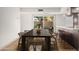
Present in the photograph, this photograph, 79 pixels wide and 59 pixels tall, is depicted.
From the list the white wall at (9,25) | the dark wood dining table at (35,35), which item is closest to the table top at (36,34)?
the dark wood dining table at (35,35)

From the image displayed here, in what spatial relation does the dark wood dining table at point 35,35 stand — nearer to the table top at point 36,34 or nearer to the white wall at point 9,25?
the table top at point 36,34

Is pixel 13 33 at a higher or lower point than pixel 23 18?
lower

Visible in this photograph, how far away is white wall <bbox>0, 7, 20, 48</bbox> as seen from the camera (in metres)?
1.90

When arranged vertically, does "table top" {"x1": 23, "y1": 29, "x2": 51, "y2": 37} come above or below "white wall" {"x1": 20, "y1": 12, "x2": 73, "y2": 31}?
below

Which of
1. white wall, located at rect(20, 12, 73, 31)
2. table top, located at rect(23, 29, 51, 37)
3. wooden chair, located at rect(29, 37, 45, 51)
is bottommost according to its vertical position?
wooden chair, located at rect(29, 37, 45, 51)

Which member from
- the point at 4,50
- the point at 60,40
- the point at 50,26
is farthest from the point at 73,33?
the point at 4,50

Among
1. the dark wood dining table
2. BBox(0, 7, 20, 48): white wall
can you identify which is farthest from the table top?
BBox(0, 7, 20, 48): white wall

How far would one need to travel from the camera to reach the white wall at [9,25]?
1.90 m

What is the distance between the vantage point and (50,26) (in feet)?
6.39

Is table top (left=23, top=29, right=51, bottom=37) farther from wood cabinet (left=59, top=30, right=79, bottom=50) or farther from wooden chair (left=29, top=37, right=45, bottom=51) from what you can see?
wood cabinet (left=59, top=30, right=79, bottom=50)

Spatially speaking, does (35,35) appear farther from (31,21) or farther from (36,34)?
(31,21)
